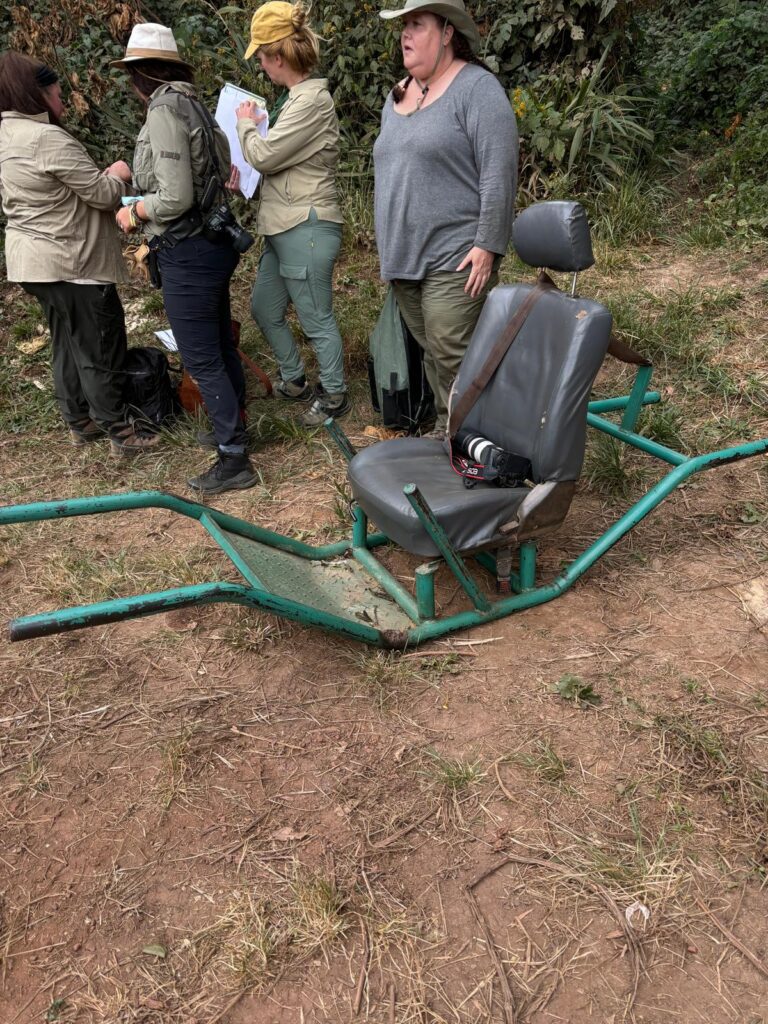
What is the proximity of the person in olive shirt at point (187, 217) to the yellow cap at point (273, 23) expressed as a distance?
1.18 feet

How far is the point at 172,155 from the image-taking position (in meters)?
3.51

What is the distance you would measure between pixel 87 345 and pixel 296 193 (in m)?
1.34

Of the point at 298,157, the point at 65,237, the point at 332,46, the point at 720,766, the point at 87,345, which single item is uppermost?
the point at 332,46

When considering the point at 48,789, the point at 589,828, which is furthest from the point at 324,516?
the point at 589,828

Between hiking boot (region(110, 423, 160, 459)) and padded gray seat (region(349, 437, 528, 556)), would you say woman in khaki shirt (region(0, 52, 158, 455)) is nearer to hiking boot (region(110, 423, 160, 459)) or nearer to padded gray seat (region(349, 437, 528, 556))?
hiking boot (region(110, 423, 160, 459))

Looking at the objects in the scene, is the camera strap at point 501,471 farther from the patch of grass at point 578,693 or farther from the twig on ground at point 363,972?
the twig on ground at point 363,972

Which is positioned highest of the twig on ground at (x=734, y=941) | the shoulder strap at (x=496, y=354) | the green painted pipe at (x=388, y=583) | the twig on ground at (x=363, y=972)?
the shoulder strap at (x=496, y=354)

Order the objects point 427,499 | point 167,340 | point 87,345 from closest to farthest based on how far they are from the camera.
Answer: point 427,499 → point 87,345 → point 167,340

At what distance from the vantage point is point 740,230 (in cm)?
572

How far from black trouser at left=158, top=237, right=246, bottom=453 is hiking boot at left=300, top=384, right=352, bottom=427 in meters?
0.55

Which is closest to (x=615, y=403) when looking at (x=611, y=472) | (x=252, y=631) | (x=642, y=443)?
(x=642, y=443)

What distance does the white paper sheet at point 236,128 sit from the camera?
4129mm

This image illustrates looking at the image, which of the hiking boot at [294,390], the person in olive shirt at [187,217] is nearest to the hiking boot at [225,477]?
the person in olive shirt at [187,217]

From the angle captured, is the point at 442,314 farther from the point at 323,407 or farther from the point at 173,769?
the point at 173,769
